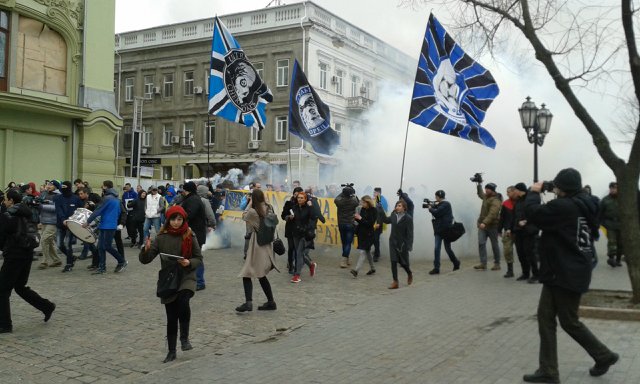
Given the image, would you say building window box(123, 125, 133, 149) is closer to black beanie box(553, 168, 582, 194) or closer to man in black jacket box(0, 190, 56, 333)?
man in black jacket box(0, 190, 56, 333)

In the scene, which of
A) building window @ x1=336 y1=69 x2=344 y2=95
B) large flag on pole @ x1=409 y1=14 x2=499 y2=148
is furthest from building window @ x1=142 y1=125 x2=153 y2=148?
large flag on pole @ x1=409 y1=14 x2=499 y2=148

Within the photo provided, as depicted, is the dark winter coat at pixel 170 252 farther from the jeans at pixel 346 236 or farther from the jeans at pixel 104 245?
the jeans at pixel 346 236

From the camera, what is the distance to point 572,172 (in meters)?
5.31

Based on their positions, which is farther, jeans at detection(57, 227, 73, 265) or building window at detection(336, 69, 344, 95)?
building window at detection(336, 69, 344, 95)

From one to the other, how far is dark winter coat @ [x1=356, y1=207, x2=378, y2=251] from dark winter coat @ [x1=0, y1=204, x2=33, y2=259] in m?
6.63

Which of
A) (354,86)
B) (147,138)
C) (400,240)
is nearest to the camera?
(400,240)

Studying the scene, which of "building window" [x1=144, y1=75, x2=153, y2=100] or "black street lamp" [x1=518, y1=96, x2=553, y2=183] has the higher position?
"building window" [x1=144, y1=75, x2=153, y2=100]

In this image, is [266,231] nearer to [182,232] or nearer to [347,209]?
[182,232]

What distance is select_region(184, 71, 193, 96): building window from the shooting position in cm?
4162

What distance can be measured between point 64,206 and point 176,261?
7066 millimetres

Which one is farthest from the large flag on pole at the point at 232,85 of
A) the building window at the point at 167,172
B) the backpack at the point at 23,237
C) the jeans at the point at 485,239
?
the building window at the point at 167,172

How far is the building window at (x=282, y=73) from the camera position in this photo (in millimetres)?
37844

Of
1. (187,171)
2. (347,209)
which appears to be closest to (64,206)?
(347,209)

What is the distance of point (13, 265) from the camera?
7.27 meters
